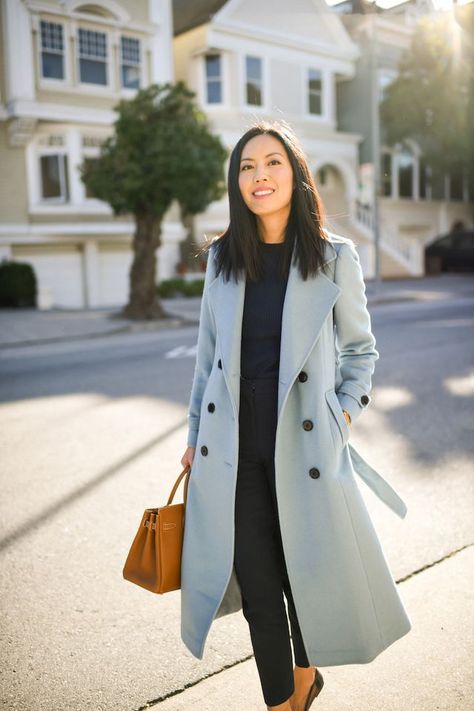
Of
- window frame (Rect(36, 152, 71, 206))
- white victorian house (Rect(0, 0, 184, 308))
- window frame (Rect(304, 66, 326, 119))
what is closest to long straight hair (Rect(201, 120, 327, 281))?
white victorian house (Rect(0, 0, 184, 308))

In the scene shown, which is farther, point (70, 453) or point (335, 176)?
point (335, 176)

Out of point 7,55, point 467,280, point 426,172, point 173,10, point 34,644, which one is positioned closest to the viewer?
point 34,644

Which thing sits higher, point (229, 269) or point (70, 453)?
point (229, 269)

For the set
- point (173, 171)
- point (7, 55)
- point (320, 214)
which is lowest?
point (320, 214)

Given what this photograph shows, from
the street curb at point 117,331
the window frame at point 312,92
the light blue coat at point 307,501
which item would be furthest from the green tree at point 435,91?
the light blue coat at point 307,501

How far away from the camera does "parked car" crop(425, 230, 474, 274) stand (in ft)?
95.9

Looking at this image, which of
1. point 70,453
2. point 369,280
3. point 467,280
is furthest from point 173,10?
point 70,453

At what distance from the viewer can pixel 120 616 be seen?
10.6ft

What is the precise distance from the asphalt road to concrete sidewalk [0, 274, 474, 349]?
3631 mm

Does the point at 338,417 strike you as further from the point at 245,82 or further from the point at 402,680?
the point at 245,82

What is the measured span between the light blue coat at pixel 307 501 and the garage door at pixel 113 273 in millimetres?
20152

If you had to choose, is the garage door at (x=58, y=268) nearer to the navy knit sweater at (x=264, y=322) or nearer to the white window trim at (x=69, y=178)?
the white window trim at (x=69, y=178)

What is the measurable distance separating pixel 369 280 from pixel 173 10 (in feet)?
44.2

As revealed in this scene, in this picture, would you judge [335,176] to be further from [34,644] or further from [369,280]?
[34,644]
